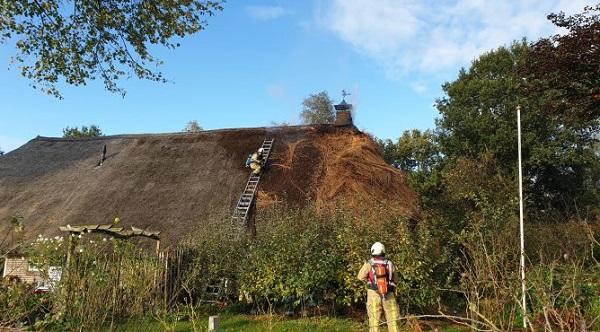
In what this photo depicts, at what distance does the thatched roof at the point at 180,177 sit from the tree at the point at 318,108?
754 inches

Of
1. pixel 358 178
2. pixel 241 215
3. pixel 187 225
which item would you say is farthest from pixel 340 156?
pixel 187 225

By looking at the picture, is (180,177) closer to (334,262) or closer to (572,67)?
(334,262)

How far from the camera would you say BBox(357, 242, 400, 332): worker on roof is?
827 centimetres

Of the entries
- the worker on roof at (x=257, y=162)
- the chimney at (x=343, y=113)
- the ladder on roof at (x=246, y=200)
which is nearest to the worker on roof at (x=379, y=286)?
the ladder on roof at (x=246, y=200)

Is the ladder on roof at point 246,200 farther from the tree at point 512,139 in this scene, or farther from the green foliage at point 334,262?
the tree at point 512,139

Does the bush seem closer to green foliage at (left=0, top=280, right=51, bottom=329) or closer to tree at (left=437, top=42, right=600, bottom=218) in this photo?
green foliage at (left=0, top=280, right=51, bottom=329)

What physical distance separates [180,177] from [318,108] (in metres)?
24.0

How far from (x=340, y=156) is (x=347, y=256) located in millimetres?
7357

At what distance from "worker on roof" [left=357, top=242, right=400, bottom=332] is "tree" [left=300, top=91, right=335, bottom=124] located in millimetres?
33023

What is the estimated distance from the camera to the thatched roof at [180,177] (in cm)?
1630

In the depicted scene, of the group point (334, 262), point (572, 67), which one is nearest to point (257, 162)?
point (334, 262)

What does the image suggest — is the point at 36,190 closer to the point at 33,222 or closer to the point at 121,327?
the point at 33,222

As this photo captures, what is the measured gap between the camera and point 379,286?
8.27m

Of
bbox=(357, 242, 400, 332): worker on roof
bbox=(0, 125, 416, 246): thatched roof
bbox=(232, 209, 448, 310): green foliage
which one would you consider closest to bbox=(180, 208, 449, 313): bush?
bbox=(232, 209, 448, 310): green foliage
